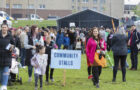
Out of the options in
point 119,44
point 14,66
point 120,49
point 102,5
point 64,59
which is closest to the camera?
point 14,66

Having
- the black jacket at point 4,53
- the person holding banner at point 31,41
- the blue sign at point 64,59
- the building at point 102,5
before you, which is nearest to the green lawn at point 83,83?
the blue sign at point 64,59

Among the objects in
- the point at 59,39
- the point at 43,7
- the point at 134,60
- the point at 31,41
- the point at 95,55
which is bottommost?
the point at 134,60

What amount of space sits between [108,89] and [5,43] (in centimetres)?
363

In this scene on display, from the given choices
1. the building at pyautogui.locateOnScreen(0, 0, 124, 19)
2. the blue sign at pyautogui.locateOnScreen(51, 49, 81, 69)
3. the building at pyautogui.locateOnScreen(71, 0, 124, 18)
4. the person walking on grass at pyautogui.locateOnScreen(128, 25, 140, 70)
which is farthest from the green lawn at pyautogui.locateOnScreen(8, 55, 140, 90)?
the building at pyautogui.locateOnScreen(71, 0, 124, 18)

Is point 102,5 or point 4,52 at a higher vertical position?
point 102,5

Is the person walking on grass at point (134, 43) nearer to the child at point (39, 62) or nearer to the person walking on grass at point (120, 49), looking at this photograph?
the person walking on grass at point (120, 49)

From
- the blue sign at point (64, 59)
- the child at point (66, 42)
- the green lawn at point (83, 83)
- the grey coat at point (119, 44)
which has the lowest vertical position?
the green lawn at point (83, 83)

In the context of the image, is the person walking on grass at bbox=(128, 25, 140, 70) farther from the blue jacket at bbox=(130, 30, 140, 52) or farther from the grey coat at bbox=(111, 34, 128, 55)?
the grey coat at bbox=(111, 34, 128, 55)

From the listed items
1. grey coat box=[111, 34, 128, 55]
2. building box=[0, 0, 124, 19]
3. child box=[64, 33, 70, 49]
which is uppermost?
building box=[0, 0, 124, 19]

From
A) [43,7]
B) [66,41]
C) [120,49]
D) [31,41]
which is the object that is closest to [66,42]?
[66,41]

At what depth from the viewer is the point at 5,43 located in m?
9.88

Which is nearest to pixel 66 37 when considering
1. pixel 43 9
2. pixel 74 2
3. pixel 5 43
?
pixel 5 43

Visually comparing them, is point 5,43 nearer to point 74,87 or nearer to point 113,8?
point 74,87

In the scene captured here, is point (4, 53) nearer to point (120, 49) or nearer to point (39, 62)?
point (39, 62)
